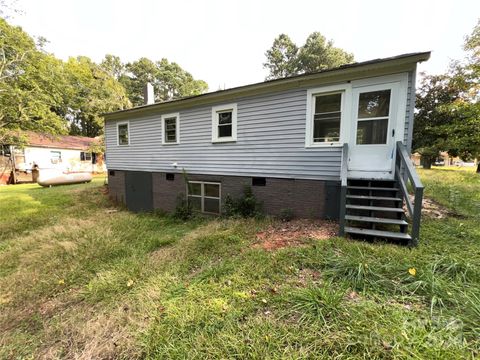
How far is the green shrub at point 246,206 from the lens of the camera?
6.54 meters

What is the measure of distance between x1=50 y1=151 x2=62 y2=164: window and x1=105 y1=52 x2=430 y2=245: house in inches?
658

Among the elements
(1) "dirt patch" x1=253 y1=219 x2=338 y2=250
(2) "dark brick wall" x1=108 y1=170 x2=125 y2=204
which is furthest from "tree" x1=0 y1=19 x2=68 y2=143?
(1) "dirt patch" x1=253 y1=219 x2=338 y2=250

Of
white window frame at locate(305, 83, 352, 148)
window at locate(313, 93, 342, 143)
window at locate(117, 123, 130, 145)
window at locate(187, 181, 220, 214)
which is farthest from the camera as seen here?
window at locate(117, 123, 130, 145)

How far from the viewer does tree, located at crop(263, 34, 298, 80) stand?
92.7 feet

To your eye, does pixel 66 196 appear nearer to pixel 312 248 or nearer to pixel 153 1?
pixel 153 1

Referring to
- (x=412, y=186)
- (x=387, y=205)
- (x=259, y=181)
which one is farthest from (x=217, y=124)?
(x=412, y=186)

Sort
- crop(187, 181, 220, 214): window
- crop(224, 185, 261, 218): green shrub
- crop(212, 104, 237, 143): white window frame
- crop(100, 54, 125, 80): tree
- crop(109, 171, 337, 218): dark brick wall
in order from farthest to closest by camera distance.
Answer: crop(100, 54, 125, 80): tree < crop(187, 181, 220, 214): window < crop(212, 104, 237, 143): white window frame < crop(224, 185, 261, 218): green shrub < crop(109, 171, 337, 218): dark brick wall

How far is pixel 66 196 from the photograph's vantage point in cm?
1121

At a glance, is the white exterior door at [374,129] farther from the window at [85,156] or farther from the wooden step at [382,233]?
the window at [85,156]

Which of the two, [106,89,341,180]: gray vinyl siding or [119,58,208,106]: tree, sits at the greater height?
[119,58,208,106]: tree

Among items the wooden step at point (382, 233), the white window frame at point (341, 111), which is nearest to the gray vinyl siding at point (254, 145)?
the white window frame at point (341, 111)

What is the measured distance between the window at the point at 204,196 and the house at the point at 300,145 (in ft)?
0.13

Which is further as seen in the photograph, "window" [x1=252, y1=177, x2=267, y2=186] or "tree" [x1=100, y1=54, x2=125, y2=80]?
"tree" [x1=100, y1=54, x2=125, y2=80]

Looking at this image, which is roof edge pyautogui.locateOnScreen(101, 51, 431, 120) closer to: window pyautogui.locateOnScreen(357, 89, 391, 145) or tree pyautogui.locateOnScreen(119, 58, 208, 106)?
window pyautogui.locateOnScreen(357, 89, 391, 145)
